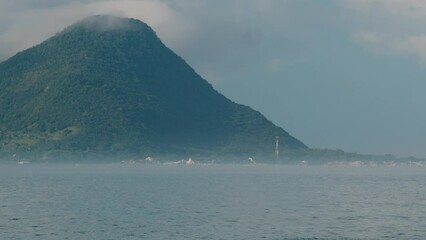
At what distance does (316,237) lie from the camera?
94250 millimetres

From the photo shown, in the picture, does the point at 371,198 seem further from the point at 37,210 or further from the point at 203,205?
the point at 37,210

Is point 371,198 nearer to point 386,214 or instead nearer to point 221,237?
point 386,214

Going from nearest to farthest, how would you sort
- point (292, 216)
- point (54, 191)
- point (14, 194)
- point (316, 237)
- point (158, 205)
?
point (316, 237) → point (292, 216) → point (158, 205) → point (14, 194) → point (54, 191)

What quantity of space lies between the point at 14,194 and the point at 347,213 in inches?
3049

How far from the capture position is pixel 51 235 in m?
96.4

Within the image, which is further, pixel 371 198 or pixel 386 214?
pixel 371 198

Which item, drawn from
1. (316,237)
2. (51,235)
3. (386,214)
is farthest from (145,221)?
(386,214)

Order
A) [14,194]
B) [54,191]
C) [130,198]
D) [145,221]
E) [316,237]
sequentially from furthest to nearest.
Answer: [54,191] < [14,194] < [130,198] < [145,221] < [316,237]

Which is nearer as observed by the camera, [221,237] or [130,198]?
[221,237]

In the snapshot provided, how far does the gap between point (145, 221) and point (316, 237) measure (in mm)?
28221

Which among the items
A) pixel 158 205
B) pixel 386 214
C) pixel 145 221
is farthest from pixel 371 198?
pixel 145 221

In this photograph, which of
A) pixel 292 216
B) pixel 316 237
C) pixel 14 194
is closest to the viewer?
pixel 316 237

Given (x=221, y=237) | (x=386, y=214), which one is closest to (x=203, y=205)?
(x=386, y=214)

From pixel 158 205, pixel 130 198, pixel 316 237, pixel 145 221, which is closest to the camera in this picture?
pixel 316 237
